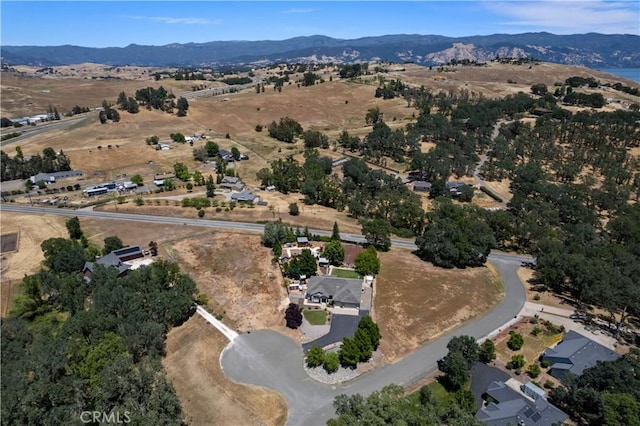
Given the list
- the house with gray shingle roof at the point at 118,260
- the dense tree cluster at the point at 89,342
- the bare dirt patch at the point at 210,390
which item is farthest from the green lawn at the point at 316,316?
the house with gray shingle roof at the point at 118,260

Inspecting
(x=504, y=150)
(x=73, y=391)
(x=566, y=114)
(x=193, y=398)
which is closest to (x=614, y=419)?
(x=193, y=398)

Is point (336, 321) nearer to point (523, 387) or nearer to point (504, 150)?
point (523, 387)

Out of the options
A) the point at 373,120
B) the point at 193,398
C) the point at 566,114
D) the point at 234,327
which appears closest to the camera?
the point at 193,398

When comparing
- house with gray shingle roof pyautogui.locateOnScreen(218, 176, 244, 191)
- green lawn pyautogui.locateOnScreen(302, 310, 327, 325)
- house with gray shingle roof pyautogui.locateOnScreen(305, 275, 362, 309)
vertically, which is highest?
house with gray shingle roof pyautogui.locateOnScreen(218, 176, 244, 191)

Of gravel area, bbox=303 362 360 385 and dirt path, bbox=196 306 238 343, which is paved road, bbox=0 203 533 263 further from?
gravel area, bbox=303 362 360 385

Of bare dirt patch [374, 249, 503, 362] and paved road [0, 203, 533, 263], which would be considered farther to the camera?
paved road [0, 203, 533, 263]

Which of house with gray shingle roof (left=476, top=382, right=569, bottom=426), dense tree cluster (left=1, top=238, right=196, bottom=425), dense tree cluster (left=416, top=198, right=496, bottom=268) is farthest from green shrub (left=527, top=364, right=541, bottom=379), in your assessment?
dense tree cluster (left=1, top=238, right=196, bottom=425)

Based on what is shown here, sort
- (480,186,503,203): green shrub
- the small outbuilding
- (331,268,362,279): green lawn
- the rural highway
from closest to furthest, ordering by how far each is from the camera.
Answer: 1. the rural highway
2. (331,268,362,279): green lawn
3. (480,186,503,203): green shrub
4. the small outbuilding

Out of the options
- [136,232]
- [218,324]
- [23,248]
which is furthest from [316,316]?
[23,248]
